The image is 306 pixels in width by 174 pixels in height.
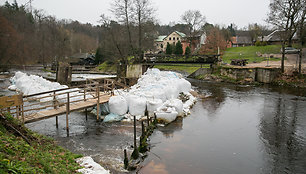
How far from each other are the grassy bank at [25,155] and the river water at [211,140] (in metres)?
1.71

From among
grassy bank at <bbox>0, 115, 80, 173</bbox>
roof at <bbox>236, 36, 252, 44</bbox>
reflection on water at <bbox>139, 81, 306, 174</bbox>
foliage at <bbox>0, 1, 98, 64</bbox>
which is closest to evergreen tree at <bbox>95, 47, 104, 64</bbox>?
foliage at <bbox>0, 1, 98, 64</bbox>

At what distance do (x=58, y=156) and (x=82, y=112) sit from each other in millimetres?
8085

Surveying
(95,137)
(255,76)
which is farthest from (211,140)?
(255,76)

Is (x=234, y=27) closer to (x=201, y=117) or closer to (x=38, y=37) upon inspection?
(x=38, y=37)

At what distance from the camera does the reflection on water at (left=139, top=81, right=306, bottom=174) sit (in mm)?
8039

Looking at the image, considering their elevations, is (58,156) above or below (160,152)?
above

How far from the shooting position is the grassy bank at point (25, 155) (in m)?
4.52

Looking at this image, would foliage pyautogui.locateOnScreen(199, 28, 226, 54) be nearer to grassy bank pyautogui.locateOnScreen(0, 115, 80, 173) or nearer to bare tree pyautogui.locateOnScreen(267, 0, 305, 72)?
bare tree pyautogui.locateOnScreen(267, 0, 305, 72)

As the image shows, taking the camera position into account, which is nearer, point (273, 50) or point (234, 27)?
point (273, 50)

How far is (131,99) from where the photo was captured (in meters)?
12.6

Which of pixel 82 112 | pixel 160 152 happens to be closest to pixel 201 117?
pixel 160 152

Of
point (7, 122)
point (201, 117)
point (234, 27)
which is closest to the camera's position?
point (7, 122)

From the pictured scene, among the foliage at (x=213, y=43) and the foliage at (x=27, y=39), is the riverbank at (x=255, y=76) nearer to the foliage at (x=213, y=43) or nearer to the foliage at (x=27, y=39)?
the foliage at (x=213, y=43)

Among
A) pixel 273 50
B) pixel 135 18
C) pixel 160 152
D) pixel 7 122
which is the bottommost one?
pixel 160 152
